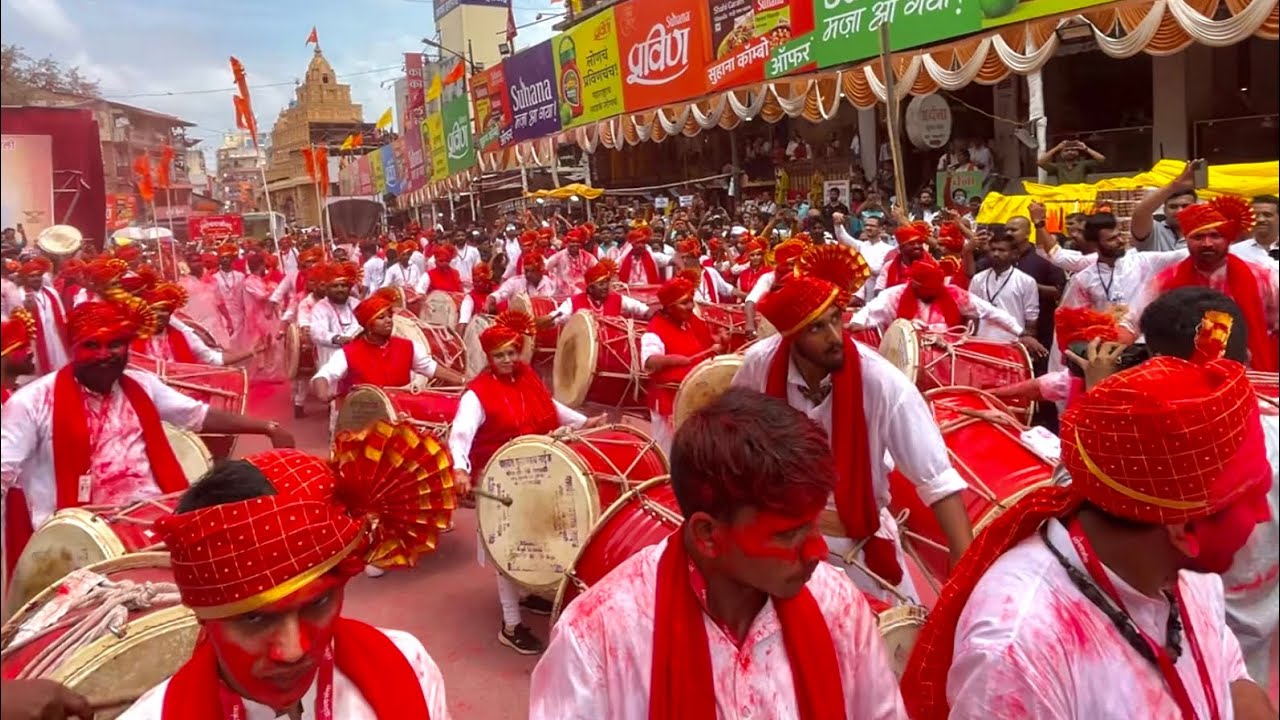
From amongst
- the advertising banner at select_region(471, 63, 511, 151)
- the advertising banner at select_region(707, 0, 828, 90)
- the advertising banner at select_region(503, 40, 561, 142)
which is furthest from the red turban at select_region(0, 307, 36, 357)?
the advertising banner at select_region(503, 40, 561, 142)

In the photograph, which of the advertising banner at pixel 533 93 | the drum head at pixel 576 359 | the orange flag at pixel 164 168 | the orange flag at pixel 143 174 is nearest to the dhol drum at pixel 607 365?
the drum head at pixel 576 359

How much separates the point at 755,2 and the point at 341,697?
15904 mm

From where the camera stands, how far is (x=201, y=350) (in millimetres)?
7312

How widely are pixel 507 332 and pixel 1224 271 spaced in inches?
134

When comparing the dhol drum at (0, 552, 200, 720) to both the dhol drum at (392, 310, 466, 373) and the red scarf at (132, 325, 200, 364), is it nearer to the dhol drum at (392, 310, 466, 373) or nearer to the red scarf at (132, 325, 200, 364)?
the red scarf at (132, 325, 200, 364)

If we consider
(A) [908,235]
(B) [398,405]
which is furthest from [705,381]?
(A) [908,235]

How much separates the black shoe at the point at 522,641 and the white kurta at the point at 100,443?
1.76 metres

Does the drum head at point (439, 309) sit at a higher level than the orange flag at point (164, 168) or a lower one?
lower

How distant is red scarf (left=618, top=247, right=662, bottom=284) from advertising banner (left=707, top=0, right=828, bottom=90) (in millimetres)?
4940

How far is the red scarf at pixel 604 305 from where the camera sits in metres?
8.23

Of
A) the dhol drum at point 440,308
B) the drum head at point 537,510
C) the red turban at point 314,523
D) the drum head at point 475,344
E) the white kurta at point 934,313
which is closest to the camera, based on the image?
the red turban at point 314,523

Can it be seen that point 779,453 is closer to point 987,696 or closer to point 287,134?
point 987,696

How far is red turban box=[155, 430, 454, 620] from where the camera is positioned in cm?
167

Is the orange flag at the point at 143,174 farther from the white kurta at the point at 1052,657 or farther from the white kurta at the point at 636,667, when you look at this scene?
the white kurta at the point at 1052,657
